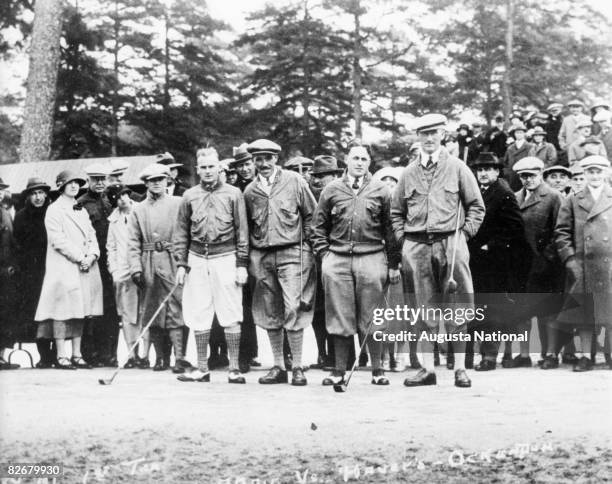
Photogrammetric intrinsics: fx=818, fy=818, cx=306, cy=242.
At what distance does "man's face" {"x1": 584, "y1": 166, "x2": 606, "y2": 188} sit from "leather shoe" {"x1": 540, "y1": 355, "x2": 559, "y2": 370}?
5.90ft

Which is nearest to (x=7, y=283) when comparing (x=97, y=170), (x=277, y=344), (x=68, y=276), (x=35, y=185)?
(x=68, y=276)

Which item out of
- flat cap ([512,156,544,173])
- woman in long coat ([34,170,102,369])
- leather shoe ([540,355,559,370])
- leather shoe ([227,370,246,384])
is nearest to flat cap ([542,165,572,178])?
flat cap ([512,156,544,173])

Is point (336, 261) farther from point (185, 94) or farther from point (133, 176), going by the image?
point (185, 94)

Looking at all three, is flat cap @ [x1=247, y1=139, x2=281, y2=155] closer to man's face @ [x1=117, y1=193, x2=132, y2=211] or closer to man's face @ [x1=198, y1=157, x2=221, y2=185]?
man's face @ [x1=198, y1=157, x2=221, y2=185]

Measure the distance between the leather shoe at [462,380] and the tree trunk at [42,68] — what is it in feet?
33.2

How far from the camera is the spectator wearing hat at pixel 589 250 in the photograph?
26.8 feet

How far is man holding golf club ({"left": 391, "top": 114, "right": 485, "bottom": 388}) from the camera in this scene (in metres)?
6.90

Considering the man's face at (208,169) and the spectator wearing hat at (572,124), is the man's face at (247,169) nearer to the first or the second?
the man's face at (208,169)

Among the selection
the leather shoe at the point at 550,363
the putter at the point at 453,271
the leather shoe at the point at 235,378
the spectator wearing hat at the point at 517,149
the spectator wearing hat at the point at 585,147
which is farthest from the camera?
the spectator wearing hat at the point at 517,149

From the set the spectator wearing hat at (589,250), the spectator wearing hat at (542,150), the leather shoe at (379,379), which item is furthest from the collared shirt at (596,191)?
the spectator wearing hat at (542,150)

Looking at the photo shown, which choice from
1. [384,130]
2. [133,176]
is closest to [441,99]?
[384,130]

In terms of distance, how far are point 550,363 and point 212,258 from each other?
11.8ft

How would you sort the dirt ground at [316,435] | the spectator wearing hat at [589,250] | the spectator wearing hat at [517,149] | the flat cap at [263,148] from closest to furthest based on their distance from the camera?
the dirt ground at [316,435] → the flat cap at [263,148] → the spectator wearing hat at [589,250] → the spectator wearing hat at [517,149]

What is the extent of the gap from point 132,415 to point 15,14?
41.0 feet
